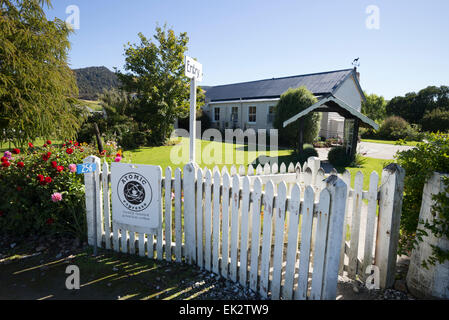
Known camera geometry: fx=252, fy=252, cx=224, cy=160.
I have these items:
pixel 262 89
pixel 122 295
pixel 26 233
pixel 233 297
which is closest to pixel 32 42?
pixel 26 233

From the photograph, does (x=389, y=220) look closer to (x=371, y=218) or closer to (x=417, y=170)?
(x=371, y=218)

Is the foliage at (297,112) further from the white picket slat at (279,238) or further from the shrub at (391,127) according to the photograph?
the shrub at (391,127)

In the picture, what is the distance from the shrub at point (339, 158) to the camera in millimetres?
11367

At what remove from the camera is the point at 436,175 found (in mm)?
2344

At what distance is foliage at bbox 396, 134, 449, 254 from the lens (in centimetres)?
242

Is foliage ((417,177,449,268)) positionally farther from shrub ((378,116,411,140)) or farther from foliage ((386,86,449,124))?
foliage ((386,86,449,124))

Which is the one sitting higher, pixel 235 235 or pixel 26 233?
pixel 235 235

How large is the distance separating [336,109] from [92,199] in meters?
10.7

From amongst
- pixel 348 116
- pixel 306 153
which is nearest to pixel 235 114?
pixel 306 153

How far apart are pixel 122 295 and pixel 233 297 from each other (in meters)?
1.18

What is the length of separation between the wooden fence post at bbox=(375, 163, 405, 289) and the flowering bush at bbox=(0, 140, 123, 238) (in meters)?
3.95

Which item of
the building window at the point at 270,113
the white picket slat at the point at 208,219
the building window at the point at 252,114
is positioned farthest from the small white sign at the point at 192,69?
the building window at the point at 252,114

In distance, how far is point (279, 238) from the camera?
255 centimetres

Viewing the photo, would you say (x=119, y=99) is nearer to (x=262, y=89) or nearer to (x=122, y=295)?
(x=262, y=89)
